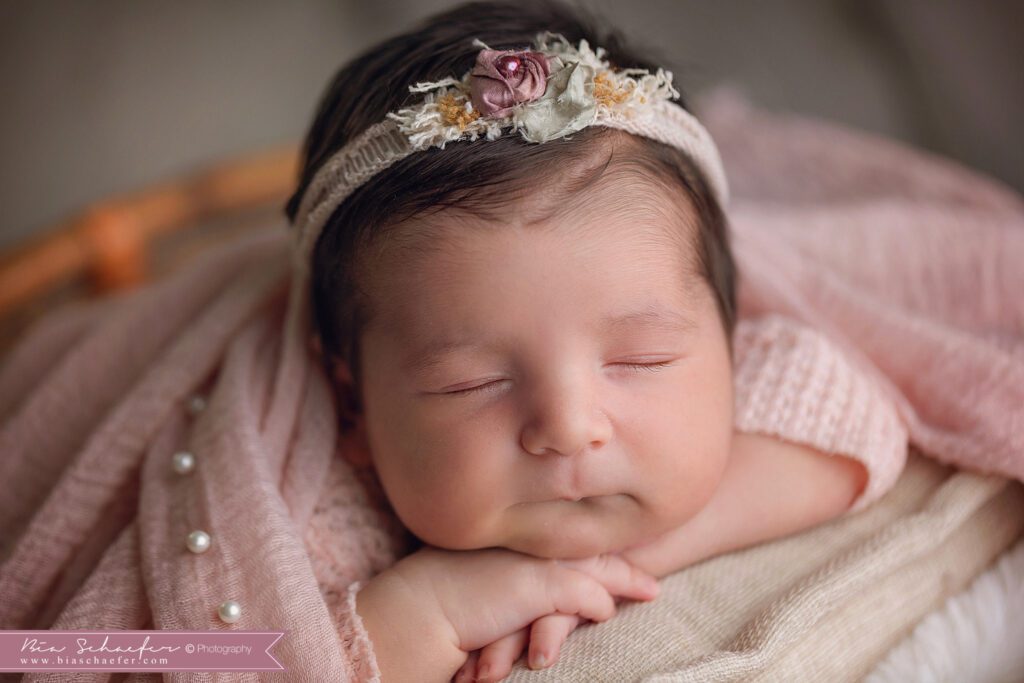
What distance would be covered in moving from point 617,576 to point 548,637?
4.5 inches

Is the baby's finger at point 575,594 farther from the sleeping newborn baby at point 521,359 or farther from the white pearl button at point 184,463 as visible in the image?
the white pearl button at point 184,463

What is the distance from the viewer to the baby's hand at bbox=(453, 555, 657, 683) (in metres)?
0.97

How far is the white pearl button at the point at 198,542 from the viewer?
100cm

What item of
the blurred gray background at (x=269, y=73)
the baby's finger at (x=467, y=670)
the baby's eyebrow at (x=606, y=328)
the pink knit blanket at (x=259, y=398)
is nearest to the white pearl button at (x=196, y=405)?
the pink knit blanket at (x=259, y=398)

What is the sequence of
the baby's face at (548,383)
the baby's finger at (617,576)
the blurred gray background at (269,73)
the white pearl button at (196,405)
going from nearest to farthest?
1. the baby's face at (548,383)
2. the baby's finger at (617,576)
3. the white pearl button at (196,405)
4. the blurred gray background at (269,73)

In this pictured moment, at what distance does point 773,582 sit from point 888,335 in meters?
0.46

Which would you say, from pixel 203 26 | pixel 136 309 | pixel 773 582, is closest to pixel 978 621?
pixel 773 582

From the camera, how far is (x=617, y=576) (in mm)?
1042

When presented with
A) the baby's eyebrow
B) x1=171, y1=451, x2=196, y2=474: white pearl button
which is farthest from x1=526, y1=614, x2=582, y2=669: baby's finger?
x1=171, y1=451, x2=196, y2=474: white pearl button

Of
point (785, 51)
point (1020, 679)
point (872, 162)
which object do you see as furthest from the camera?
point (785, 51)

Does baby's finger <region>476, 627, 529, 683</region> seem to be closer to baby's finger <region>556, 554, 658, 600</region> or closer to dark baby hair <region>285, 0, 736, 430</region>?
baby's finger <region>556, 554, 658, 600</region>

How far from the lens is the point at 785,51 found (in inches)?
93.0

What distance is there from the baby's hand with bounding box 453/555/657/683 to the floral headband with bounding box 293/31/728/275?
1.65 ft

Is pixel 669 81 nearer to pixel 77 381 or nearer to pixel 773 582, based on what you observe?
pixel 773 582
